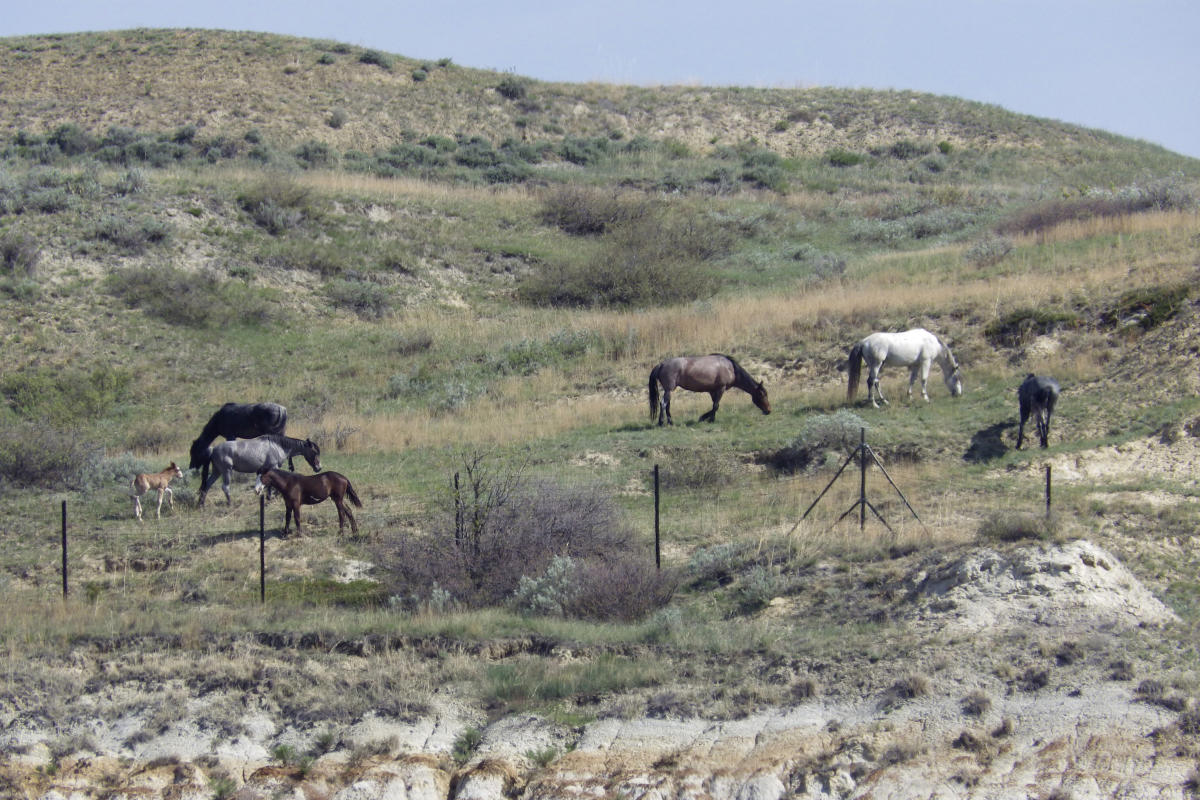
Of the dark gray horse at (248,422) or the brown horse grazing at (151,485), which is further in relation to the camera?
the dark gray horse at (248,422)

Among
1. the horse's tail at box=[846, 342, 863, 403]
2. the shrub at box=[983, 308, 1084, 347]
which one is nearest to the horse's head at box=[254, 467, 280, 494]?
the horse's tail at box=[846, 342, 863, 403]

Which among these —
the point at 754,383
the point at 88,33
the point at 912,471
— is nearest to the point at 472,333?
the point at 754,383

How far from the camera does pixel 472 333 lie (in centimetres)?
3712

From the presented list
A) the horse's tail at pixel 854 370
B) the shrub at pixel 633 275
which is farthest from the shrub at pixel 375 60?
the horse's tail at pixel 854 370

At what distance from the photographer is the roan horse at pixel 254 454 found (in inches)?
882

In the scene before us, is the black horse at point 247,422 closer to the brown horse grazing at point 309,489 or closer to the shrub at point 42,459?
the shrub at point 42,459

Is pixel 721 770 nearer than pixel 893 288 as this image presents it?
Yes

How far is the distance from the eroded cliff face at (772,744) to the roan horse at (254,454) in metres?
8.32

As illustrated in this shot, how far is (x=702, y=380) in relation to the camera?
1059 inches

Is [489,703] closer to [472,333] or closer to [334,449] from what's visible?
[334,449]

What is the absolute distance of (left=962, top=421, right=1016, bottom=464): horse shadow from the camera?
22.7 meters

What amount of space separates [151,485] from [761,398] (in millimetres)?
12505

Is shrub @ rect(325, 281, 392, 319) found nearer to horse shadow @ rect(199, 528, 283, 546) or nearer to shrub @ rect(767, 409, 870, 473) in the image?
shrub @ rect(767, 409, 870, 473)

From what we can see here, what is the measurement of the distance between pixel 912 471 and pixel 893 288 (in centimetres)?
1314
